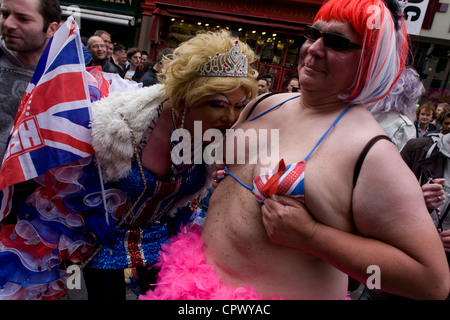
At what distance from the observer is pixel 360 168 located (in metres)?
1.18

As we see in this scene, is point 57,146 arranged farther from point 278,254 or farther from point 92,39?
point 92,39

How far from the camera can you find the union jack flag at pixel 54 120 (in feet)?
5.44

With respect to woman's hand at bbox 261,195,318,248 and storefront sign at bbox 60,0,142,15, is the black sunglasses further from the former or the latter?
storefront sign at bbox 60,0,142,15

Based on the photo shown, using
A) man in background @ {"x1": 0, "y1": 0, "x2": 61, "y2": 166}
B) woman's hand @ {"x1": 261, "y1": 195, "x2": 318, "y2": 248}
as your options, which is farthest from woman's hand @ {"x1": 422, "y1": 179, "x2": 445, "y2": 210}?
man in background @ {"x1": 0, "y1": 0, "x2": 61, "y2": 166}

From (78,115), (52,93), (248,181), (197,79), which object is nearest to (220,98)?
(197,79)

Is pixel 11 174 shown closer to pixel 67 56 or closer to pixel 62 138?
pixel 62 138

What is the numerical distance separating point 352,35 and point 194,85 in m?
0.73

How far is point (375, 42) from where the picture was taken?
4.14 feet

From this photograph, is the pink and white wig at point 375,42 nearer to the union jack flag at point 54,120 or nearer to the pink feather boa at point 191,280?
the pink feather boa at point 191,280

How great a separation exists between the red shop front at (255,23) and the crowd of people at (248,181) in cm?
901

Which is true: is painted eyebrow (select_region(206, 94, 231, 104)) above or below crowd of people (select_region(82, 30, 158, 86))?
above

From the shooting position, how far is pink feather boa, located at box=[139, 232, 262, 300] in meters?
1.38

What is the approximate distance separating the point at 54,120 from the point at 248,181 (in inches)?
38.2

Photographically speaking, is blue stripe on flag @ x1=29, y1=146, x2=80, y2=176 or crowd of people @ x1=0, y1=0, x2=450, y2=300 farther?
blue stripe on flag @ x1=29, y1=146, x2=80, y2=176
